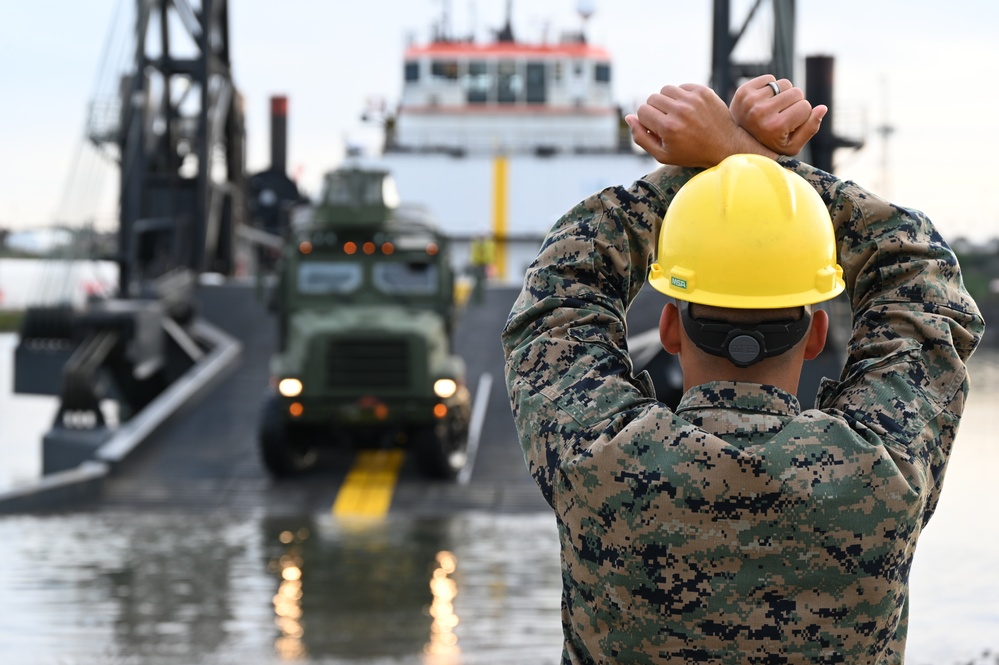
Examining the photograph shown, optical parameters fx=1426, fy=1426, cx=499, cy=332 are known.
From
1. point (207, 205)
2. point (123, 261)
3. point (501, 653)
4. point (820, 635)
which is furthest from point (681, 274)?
point (207, 205)

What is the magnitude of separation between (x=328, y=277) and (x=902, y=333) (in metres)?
10.8

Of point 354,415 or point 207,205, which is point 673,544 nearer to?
point 354,415

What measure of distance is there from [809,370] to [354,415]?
14.2ft

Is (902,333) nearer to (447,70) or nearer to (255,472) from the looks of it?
(255,472)

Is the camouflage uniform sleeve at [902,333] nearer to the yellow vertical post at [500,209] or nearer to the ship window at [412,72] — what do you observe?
the yellow vertical post at [500,209]

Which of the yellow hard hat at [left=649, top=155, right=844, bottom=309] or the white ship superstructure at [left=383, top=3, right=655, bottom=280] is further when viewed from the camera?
the white ship superstructure at [left=383, top=3, right=655, bottom=280]

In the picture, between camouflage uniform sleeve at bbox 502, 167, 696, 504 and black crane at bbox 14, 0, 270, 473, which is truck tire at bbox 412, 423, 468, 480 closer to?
black crane at bbox 14, 0, 270, 473

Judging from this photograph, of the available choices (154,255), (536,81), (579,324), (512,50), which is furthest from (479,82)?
(579,324)

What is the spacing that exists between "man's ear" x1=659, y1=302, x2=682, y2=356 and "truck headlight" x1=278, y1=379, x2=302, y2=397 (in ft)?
32.8

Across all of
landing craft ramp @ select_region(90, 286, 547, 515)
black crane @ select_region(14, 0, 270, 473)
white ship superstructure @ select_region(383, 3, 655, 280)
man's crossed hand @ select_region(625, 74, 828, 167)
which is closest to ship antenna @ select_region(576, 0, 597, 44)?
white ship superstructure @ select_region(383, 3, 655, 280)

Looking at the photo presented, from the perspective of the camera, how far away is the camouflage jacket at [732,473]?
1744 mm

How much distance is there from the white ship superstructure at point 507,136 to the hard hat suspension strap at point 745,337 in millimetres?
27080

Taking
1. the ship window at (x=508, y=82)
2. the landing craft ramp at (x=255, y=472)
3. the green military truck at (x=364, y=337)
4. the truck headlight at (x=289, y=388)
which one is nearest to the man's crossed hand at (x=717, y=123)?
the landing craft ramp at (x=255, y=472)

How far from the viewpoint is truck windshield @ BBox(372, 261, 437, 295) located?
1241 centimetres
